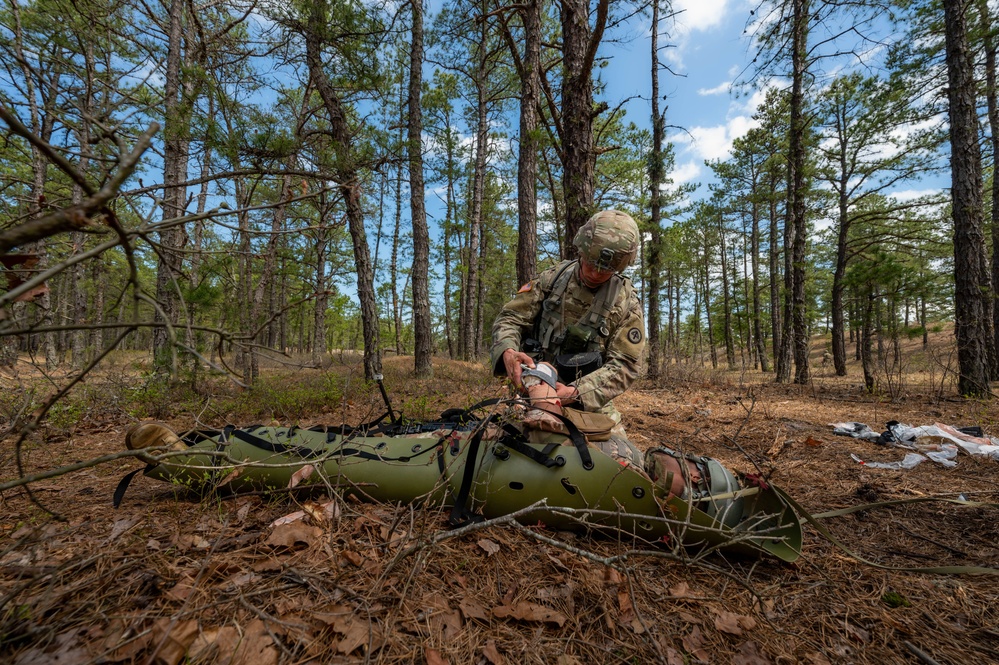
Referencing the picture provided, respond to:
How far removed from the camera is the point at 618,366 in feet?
8.42

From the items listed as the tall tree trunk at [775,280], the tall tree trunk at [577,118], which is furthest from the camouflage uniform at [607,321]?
the tall tree trunk at [775,280]

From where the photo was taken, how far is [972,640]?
1390mm

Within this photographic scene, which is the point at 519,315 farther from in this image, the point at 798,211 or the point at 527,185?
the point at 798,211

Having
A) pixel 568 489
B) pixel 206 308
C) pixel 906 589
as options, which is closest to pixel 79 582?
pixel 568 489

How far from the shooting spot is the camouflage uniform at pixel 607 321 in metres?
2.48

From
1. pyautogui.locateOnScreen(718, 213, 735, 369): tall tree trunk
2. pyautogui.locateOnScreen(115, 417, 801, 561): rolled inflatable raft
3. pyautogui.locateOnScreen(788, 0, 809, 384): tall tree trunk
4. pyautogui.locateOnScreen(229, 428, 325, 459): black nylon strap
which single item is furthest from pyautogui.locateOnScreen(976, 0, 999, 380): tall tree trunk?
pyautogui.locateOnScreen(718, 213, 735, 369): tall tree trunk

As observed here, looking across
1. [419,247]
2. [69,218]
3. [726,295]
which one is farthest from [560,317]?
[726,295]

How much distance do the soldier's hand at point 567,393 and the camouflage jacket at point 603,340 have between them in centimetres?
6

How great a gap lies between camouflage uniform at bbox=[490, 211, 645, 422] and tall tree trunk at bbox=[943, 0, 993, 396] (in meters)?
6.94

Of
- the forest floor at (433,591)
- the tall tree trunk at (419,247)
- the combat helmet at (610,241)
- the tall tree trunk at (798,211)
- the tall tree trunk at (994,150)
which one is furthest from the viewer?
the tall tree trunk at (798,211)

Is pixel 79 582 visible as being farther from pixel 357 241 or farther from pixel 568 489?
pixel 357 241

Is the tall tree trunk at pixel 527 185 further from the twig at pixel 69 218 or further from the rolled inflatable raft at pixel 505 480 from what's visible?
the twig at pixel 69 218

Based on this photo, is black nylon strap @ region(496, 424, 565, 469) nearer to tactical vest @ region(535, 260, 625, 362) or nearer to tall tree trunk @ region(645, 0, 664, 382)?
tactical vest @ region(535, 260, 625, 362)

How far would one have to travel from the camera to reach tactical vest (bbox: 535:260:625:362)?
9.07 ft
